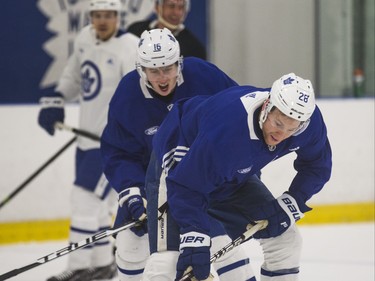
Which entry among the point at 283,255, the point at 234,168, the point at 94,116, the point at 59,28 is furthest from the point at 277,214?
the point at 59,28

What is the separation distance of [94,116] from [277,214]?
1.61 m

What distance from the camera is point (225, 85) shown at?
3.81 metres

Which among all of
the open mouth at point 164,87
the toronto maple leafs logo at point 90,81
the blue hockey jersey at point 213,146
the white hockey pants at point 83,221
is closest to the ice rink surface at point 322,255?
the white hockey pants at point 83,221

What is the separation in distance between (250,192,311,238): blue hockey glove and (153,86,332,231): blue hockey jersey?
133mm

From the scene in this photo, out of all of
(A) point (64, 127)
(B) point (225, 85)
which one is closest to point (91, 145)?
(A) point (64, 127)

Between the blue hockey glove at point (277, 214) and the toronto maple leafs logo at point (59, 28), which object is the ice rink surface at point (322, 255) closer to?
the blue hockey glove at point (277, 214)

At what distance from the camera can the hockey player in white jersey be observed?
4.75 metres

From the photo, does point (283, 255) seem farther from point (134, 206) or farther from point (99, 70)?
point (99, 70)

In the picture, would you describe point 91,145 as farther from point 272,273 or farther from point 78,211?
point 272,273

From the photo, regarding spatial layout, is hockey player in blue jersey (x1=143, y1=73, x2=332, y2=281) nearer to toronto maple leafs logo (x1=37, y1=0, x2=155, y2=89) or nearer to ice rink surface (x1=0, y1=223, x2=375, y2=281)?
ice rink surface (x1=0, y1=223, x2=375, y2=281)

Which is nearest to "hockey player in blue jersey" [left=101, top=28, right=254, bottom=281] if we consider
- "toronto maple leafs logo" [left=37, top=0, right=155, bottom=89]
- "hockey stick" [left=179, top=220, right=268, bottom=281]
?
"hockey stick" [left=179, top=220, right=268, bottom=281]

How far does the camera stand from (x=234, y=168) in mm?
3193

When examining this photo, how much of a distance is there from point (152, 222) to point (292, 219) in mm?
454

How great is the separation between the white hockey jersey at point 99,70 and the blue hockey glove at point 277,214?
1.46 m
